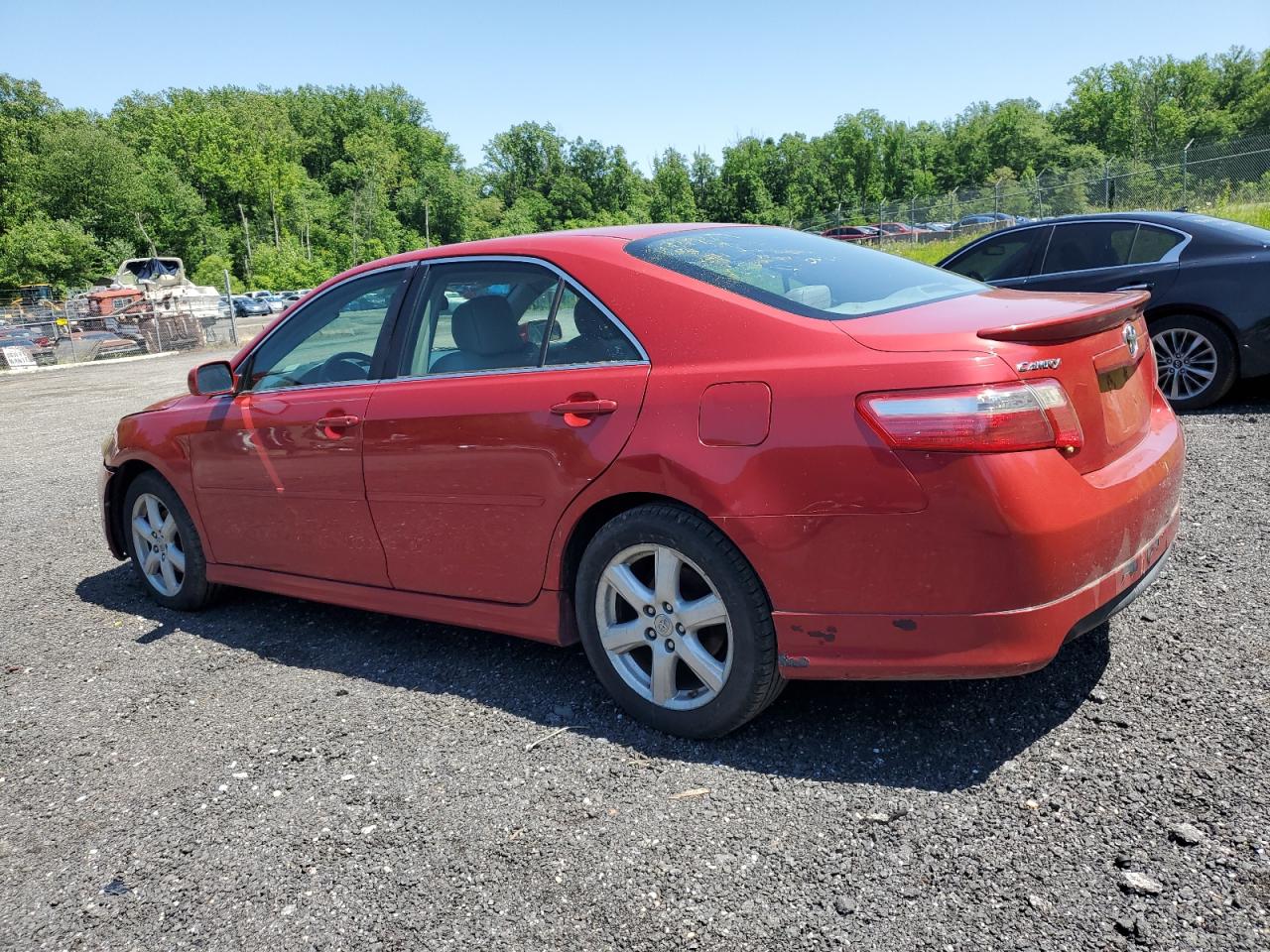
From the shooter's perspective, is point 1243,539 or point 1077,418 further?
point 1243,539

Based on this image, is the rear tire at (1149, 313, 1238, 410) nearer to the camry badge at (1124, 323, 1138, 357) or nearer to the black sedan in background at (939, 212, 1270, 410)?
the black sedan in background at (939, 212, 1270, 410)

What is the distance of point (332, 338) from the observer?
414 centimetres

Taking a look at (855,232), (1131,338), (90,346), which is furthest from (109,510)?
(855,232)

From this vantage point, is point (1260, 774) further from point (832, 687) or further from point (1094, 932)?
point (832, 687)

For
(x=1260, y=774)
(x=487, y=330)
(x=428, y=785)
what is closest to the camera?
(x=1260, y=774)

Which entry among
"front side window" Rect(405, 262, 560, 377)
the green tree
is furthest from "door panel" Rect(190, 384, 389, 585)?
the green tree

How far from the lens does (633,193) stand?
10656 centimetres

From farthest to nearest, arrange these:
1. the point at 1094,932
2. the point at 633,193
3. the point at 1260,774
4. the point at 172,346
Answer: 1. the point at 633,193
2. the point at 172,346
3. the point at 1260,774
4. the point at 1094,932

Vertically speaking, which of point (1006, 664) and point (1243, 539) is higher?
point (1006, 664)

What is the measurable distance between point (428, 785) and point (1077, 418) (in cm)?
219

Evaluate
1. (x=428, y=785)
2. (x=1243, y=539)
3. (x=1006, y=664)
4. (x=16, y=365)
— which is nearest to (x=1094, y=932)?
(x=1006, y=664)

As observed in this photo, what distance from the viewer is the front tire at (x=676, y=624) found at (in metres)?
2.81

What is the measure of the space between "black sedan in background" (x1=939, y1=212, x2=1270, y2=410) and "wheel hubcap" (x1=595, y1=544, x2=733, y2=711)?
4.43 metres

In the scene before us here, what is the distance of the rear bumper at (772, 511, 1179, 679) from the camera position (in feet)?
8.33
